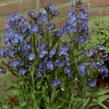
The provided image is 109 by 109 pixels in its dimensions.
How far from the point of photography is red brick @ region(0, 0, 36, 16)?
147 inches

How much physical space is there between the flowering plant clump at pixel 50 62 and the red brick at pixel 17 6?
870mm

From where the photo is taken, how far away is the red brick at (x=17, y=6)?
3734 mm

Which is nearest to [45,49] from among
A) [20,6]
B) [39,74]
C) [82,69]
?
[39,74]

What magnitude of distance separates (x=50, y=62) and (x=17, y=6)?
1.09 meters

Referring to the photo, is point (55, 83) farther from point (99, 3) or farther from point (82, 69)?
point (99, 3)

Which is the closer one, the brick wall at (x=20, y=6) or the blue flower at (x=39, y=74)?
the blue flower at (x=39, y=74)

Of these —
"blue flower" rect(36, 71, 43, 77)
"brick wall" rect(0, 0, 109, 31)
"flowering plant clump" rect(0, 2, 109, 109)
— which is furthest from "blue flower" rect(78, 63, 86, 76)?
"brick wall" rect(0, 0, 109, 31)

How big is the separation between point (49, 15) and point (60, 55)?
0.88 ft

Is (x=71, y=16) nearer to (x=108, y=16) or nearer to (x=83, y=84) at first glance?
(x=83, y=84)

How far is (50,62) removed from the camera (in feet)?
9.08

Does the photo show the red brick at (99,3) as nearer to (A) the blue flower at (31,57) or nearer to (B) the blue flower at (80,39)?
(B) the blue flower at (80,39)

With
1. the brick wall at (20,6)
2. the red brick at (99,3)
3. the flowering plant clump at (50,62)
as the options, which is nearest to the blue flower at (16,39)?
the flowering plant clump at (50,62)

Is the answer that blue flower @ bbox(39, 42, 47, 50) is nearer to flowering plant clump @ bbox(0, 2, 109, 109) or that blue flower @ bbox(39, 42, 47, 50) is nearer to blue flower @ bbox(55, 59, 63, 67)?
flowering plant clump @ bbox(0, 2, 109, 109)

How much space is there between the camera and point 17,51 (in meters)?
2.78
